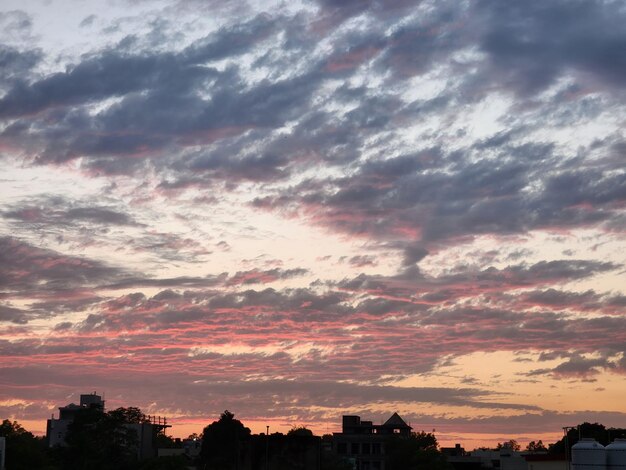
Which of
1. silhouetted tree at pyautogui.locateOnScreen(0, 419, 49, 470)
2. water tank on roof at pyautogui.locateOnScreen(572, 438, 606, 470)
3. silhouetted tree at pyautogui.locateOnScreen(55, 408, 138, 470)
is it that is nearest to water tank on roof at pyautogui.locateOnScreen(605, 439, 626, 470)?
water tank on roof at pyautogui.locateOnScreen(572, 438, 606, 470)

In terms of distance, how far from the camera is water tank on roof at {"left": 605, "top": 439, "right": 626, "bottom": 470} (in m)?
99.6

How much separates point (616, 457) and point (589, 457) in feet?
9.38

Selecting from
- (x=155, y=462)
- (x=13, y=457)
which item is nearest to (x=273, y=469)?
(x=155, y=462)

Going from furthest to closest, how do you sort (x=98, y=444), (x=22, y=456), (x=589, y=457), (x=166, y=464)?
(x=98, y=444) < (x=166, y=464) < (x=22, y=456) < (x=589, y=457)

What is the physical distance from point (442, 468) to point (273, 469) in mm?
51150

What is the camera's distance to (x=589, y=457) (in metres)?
102

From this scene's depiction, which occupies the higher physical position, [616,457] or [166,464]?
[616,457]

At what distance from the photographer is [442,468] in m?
199

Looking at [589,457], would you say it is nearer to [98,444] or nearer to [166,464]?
[166,464]

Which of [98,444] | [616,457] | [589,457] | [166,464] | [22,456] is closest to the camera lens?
[616,457]

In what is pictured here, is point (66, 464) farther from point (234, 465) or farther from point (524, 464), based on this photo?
point (524, 464)

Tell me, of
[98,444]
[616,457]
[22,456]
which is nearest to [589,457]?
[616,457]

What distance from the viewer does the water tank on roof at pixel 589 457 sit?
10106cm

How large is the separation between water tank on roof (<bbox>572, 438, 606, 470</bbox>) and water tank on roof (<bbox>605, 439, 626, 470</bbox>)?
496 mm
